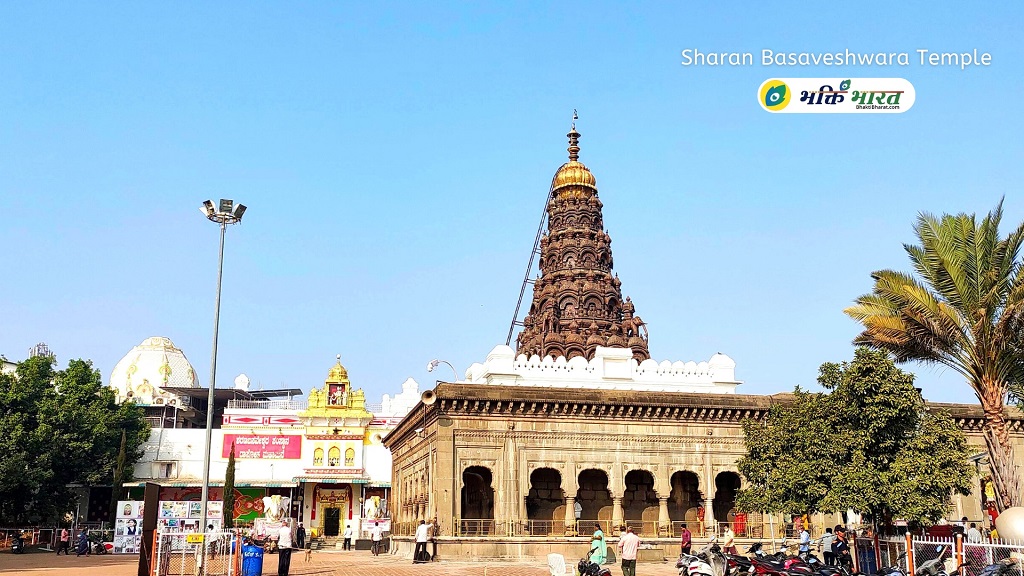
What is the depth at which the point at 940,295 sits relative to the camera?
23094 millimetres

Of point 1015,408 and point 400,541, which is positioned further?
point 1015,408

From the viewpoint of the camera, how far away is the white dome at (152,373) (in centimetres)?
6688

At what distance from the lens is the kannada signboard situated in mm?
57719

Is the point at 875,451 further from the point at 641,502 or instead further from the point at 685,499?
the point at 641,502

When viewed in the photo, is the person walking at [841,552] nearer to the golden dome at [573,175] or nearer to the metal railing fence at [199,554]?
the metal railing fence at [199,554]

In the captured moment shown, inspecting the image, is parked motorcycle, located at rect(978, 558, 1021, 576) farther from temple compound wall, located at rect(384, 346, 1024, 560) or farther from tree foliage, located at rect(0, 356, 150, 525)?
tree foliage, located at rect(0, 356, 150, 525)

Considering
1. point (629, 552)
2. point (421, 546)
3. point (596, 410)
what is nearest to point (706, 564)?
point (629, 552)

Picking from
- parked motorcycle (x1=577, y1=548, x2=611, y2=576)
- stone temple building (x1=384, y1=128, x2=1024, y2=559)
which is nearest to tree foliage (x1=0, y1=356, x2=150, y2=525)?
stone temple building (x1=384, y1=128, x2=1024, y2=559)

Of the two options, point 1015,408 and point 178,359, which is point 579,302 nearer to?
point 1015,408

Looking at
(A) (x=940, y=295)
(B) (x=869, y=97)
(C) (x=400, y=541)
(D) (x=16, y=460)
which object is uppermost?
(B) (x=869, y=97)

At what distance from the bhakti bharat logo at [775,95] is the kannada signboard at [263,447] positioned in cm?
4243

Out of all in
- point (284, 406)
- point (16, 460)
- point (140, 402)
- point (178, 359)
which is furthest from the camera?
point (178, 359)

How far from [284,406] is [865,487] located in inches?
1812

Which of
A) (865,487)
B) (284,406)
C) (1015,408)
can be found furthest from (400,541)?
(284,406)
